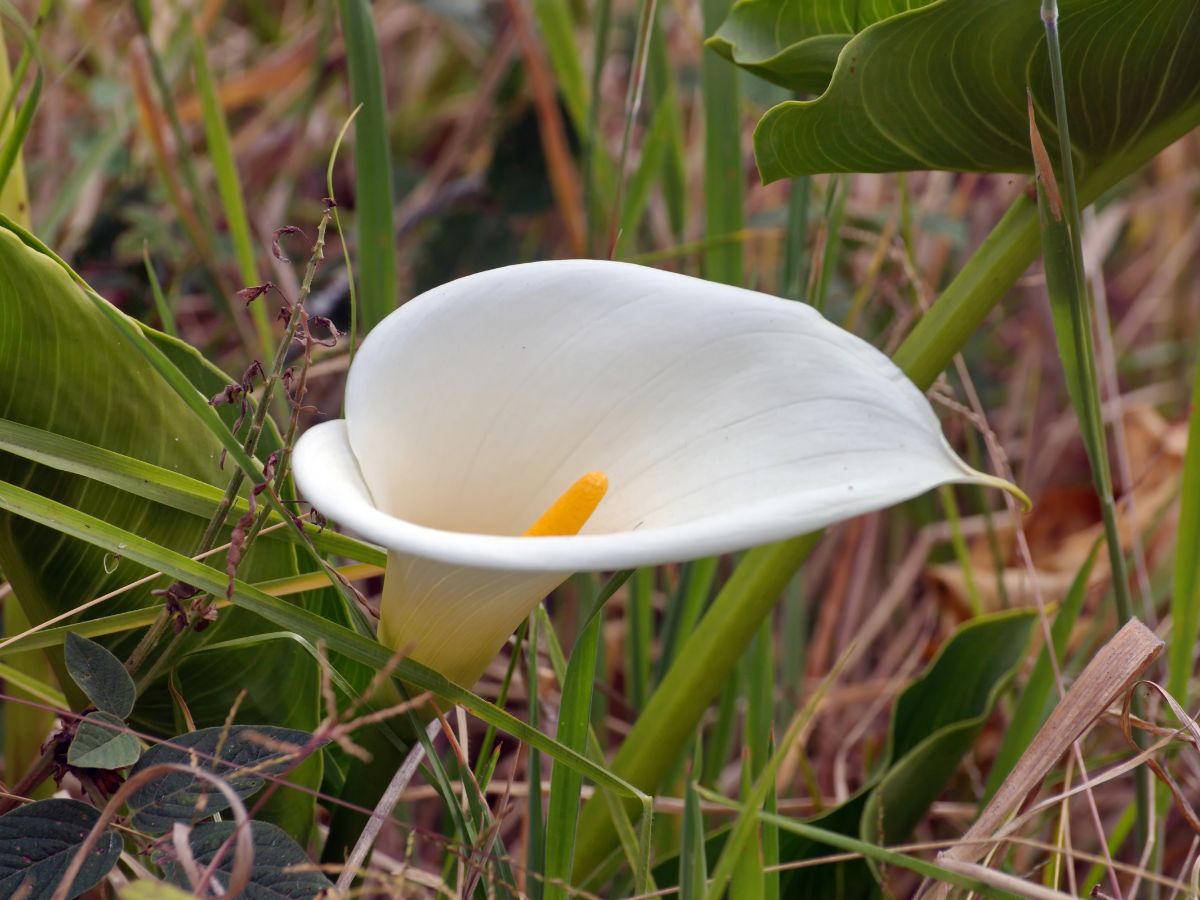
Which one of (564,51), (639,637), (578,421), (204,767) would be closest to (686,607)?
(639,637)

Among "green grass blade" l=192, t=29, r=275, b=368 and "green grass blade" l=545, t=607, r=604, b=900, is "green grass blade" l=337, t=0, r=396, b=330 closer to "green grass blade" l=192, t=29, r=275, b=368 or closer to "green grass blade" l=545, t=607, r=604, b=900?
"green grass blade" l=192, t=29, r=275, b=368

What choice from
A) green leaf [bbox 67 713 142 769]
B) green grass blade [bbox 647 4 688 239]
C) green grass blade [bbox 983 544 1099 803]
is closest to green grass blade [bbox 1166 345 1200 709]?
green grass blade [bbox 983 544 1099 803]

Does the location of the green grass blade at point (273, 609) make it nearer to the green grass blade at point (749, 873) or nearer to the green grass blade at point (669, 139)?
the green grass blade at point (749, 873)

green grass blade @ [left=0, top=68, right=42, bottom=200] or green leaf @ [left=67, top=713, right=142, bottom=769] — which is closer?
green leaf @ [left=67, top=713, right=142, bottom=769]

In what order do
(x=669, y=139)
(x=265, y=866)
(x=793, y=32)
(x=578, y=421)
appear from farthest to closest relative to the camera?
(x=669, y=139) < (x=793, y=32) < (x=578, y=421) < (x=265, y=866)

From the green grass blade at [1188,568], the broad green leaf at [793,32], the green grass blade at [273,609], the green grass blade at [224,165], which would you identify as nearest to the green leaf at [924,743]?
the green grass blade at [1188,568]

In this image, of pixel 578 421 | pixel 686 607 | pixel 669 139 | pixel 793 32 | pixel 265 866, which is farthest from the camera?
pixel 669 139

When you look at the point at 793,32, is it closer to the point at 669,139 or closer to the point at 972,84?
the point at 972,84
